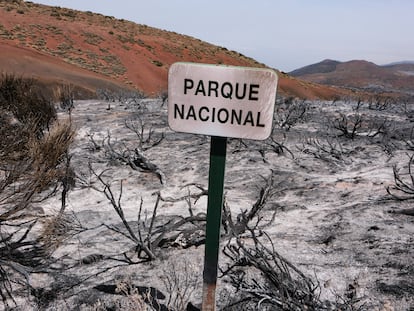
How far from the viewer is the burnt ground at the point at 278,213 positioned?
109 inches

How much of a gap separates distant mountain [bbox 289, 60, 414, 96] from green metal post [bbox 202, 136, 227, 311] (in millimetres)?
61508

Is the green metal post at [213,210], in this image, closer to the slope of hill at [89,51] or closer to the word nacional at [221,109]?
the word nacional at [221,109]

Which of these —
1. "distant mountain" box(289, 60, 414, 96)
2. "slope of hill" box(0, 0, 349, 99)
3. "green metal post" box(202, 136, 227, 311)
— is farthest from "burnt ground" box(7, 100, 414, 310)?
"distant mountain" box(289, 60, 414, 96)

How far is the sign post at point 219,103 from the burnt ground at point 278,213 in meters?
1.23

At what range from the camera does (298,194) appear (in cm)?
504

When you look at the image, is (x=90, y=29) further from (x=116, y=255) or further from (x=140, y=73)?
(x=116, y=255)

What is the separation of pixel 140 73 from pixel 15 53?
1255cm

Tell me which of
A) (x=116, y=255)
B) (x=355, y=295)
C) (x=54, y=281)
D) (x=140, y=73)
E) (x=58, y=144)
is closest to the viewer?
(x=355, y=295)

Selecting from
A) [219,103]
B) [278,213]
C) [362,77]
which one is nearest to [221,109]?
[219,103]

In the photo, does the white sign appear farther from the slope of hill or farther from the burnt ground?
the slope of hill

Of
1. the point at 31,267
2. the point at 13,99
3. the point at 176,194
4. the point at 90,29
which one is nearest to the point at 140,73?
the point at 90,29

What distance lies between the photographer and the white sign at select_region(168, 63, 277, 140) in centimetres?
181

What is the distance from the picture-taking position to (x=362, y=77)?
91.7 metres

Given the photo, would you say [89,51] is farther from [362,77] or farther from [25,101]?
[362,77]
